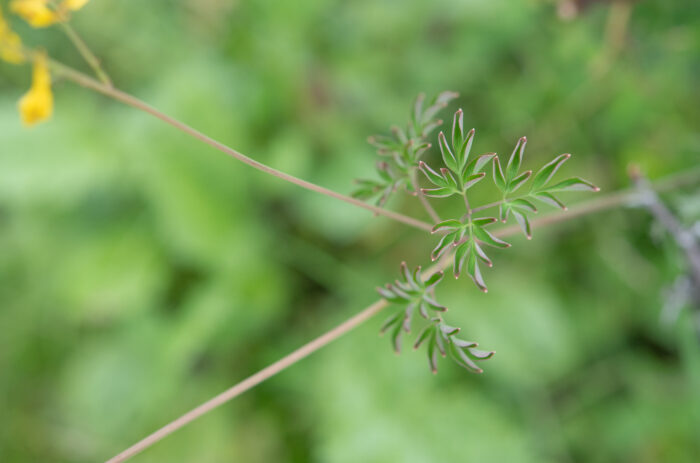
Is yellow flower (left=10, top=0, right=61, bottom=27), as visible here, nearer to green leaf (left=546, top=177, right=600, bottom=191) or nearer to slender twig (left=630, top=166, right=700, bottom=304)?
green leaf (left=546, top=177, right=600, bottom=191)

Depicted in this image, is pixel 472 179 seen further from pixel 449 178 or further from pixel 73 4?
pixel 73 4

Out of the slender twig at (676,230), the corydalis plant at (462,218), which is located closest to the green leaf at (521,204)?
the corydalis plant at (462,218)

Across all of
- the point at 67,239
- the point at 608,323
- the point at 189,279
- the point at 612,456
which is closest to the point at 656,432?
the point at 612,456

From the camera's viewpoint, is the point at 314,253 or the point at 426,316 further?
the point at 314,253

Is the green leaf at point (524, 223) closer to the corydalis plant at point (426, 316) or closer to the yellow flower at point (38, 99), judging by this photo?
the corydalis plant at point (426, 316)

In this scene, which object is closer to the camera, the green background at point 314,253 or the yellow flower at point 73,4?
the yellow flower at point 73,4

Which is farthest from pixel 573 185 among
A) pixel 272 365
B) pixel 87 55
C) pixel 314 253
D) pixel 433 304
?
pixel 314 253

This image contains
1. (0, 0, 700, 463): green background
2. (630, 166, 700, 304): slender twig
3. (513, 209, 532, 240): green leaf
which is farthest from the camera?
(0, 0, 700, 463): green background

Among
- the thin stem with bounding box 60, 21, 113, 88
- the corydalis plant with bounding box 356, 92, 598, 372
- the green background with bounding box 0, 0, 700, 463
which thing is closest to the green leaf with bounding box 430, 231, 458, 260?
the corydalis plant with bounding box 356, 92, 598, 372
